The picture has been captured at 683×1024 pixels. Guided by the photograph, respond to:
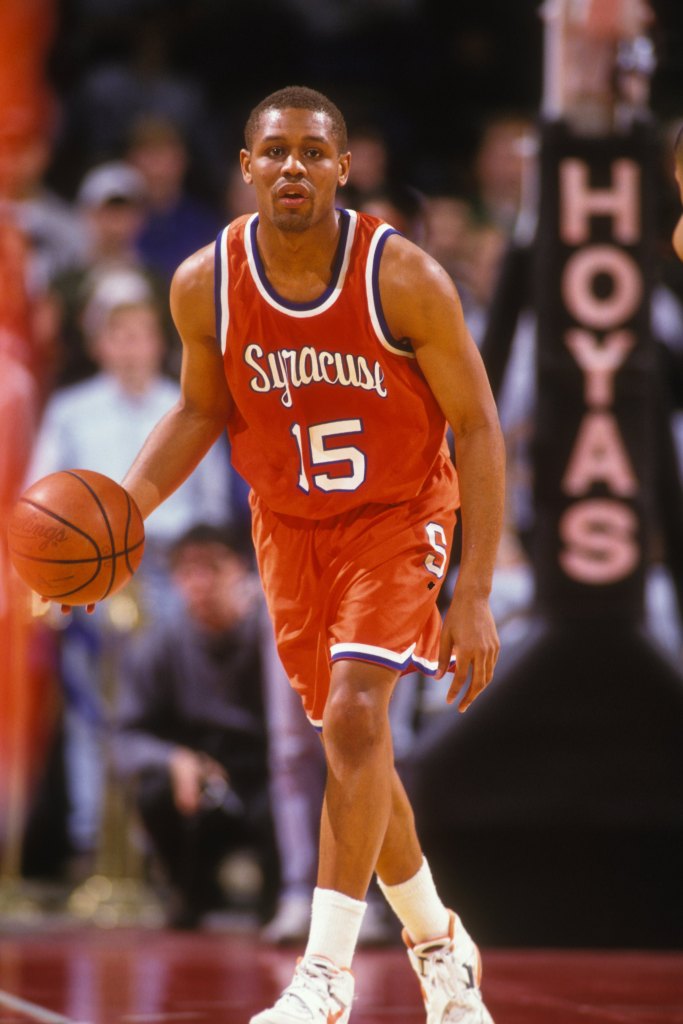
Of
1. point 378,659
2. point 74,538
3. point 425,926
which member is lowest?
point 425,926

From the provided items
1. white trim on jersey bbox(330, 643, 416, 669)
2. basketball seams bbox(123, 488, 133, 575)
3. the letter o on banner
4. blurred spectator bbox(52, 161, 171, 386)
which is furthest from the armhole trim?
blurred spectator bbox(52, 161, 171, 386)

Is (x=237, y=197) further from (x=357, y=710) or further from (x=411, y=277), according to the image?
(x=357, y=710)

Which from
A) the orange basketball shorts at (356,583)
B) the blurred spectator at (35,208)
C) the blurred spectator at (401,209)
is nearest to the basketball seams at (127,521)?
the orange basketball shorts at (356,583)

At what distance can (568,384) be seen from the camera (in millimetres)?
5578

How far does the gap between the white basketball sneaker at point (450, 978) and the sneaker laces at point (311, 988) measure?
375 millimetres

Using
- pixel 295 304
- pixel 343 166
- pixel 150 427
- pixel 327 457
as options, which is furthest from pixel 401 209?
pixel 327 457

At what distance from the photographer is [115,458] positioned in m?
6.79

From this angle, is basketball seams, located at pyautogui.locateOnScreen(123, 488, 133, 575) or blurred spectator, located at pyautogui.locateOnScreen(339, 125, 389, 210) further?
blurred spectator, located at pyautogui.locateOnScreen(339, 125, 389, 210)

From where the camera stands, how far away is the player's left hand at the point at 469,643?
341 centimetres

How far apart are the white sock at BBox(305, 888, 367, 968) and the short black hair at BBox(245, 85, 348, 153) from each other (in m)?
1.51

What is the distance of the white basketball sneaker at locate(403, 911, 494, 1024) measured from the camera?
11.8ft

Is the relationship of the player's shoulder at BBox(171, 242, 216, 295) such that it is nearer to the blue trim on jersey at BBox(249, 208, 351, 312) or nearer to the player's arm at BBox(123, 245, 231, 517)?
the player's arm at BBox(123, 245, 231, 517)

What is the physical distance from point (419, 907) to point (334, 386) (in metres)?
1.09

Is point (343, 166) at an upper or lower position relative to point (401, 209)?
lower
